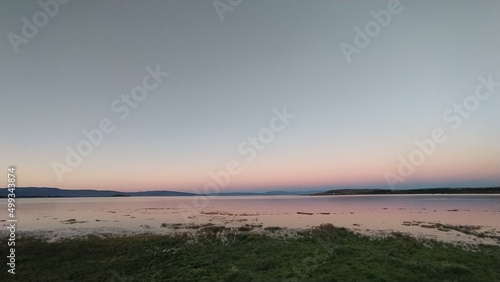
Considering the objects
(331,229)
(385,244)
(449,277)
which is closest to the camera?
(449,277)

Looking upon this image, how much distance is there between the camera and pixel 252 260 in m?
16.1

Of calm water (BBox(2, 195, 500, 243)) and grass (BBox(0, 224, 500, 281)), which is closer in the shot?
grass (BBox(0, 224, 500, 281))

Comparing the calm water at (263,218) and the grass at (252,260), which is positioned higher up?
the grass at (252,260)

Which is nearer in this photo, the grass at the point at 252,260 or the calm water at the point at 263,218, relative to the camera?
the grass at the point at 252,260

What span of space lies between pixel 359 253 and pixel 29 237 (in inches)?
1071

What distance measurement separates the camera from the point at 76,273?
47.3 ft

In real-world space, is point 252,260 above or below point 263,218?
above

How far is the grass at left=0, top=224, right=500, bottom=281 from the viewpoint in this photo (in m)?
13.2

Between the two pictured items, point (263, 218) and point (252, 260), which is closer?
point (252, 260)

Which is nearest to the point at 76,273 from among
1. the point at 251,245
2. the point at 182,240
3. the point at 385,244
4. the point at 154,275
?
the point at 154,275

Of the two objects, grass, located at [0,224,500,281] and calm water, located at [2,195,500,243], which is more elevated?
grass, located at [0,224,500,281]

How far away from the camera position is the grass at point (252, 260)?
13.2m

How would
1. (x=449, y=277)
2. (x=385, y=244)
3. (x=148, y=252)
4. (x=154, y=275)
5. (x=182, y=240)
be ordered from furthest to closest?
(x=182, y=240) < (x=385, y=244) < (x=148, y=252) < (x=154, y=275) < (x=449, y=277)

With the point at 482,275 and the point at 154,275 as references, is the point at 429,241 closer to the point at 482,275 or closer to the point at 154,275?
the point at 482,275
